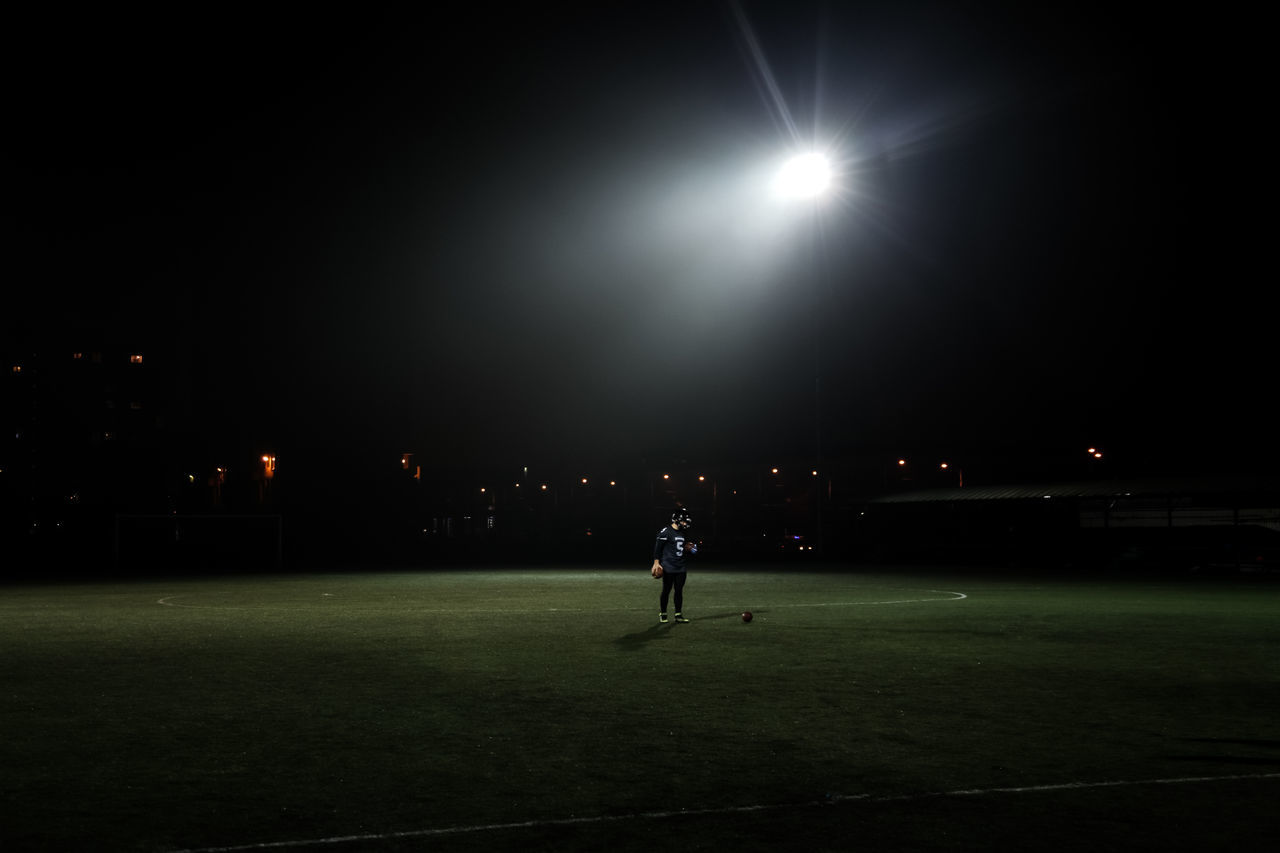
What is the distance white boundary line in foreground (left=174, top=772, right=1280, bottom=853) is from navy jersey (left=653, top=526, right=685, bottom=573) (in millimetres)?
11798

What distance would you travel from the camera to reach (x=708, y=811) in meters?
7.28

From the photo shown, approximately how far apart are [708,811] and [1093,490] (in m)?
40.9

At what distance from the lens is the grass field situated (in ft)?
22.7

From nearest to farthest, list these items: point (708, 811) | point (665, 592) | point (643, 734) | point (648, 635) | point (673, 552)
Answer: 1. point (708, 811)
2. point (643, 734)
3. point (648, 635)
4. point (673, 552)
5. point (665, 592)

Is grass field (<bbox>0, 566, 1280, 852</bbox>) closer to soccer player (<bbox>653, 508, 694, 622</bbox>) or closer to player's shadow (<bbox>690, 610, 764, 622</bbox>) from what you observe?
soccer player (<bbox>653, 508, 694, 622</bbox>)

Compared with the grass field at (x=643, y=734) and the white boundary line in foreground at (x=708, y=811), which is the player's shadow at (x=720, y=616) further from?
the white boundary line in foreground at (x=708, y=811)

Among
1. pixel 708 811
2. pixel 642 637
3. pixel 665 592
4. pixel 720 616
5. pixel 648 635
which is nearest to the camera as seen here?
pixel 708 811

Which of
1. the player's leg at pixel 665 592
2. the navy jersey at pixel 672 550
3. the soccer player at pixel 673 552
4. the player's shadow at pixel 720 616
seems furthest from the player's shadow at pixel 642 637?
the player's shadow at pixel 720 616

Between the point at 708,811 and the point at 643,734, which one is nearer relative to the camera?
the point at 708,811

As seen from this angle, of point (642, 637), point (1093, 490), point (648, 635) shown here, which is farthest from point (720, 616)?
point (1093, 490)

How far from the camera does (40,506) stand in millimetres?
55125

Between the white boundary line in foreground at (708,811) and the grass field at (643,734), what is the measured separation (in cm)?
3

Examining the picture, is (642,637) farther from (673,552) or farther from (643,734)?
(643,734)

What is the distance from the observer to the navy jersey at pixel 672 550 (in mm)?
19547
